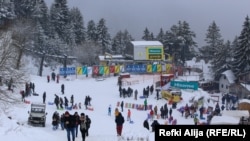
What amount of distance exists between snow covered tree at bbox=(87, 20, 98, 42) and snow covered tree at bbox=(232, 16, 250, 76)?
34502 mm

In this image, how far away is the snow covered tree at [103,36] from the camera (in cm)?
9762

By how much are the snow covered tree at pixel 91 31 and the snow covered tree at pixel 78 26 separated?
122 centimetres

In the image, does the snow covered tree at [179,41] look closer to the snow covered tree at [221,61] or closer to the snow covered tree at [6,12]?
the snow covered tree at [221,61]

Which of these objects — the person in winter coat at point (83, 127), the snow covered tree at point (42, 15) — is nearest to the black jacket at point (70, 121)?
the person in winter coat at point (83, 127)

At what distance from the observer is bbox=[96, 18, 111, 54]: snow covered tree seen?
9762 cm

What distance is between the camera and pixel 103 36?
98.8 meters

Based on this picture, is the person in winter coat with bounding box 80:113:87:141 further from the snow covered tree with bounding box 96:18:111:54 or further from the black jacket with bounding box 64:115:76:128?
the snow covered tree with bounding box 96:18:111:54

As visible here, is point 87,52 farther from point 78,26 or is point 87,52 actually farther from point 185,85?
point 185,85

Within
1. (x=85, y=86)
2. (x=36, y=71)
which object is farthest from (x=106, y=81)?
(x=36, y=71)

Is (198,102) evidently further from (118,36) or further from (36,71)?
(118,36)

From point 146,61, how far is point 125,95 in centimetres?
2523

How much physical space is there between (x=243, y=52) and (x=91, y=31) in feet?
126

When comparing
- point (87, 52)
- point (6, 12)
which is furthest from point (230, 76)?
point (6, 12)

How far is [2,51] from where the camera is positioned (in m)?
37.5
